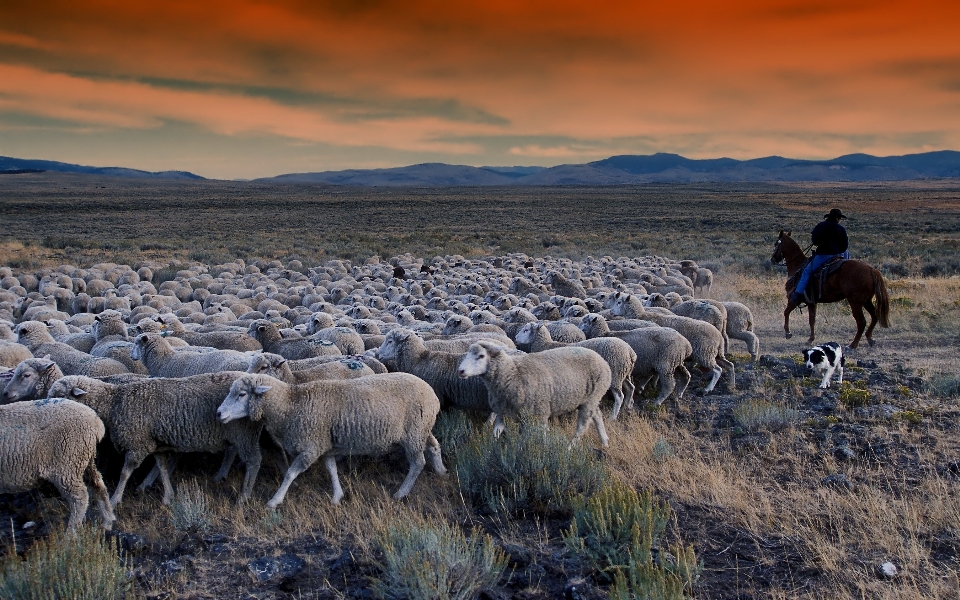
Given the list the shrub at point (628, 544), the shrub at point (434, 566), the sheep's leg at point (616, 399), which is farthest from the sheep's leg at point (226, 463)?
the sheep's leg at point (616, 399)

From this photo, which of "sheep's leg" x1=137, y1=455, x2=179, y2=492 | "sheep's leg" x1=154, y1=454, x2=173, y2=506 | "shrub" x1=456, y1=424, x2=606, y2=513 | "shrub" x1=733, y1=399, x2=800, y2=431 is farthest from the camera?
"shrub" x1=733, y1=399, x2=800, y2=431

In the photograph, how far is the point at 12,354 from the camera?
8805mm

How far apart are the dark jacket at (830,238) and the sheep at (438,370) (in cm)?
1036

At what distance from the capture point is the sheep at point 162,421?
6.27 meters

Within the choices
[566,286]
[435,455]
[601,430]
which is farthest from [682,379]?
[566,286]

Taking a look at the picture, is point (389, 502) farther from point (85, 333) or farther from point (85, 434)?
point (85, 333)

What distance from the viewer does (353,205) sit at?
284 ft

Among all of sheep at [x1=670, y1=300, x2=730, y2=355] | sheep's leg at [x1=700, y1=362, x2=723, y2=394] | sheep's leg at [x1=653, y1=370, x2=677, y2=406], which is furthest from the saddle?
sheep's leg at [x1=653, y1=370, x2=677, y2=406]

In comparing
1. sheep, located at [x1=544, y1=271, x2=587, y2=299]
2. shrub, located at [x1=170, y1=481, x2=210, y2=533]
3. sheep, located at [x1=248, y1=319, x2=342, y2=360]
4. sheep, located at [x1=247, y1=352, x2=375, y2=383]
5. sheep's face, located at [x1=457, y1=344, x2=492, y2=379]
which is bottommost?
sheep, located at [x1=544, y1=271, x2=587, y2=299]

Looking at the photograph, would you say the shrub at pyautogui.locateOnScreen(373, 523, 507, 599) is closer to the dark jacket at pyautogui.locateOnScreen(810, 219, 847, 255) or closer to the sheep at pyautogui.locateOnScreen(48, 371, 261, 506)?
the sheep at pyautogui.locateOnScreen(48, 371, 261, 506)

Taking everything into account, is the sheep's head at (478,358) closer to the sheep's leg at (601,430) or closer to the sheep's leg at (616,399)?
the sheep's leg at (601,430)

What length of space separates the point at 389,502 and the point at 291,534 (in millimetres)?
895

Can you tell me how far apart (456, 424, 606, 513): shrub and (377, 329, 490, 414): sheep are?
1520 mm

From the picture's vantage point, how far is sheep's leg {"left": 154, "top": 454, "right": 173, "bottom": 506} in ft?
20.5
